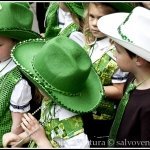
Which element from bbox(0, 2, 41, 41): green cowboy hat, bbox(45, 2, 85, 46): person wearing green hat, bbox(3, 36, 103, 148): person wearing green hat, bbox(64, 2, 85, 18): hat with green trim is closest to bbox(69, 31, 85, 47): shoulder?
bbox(45, 2, 85, 46): person wearing green hat

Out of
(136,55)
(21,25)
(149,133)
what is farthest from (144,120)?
(21,25)

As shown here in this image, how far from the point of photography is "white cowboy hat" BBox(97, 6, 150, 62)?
1857 mm

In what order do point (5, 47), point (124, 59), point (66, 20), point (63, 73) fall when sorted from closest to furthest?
point (63, 73) < point (124, 59) < point (5, 47) < point (66, 20)

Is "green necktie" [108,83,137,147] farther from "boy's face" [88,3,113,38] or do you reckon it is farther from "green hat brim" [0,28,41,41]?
"green hat brim" [0,28,41,41]

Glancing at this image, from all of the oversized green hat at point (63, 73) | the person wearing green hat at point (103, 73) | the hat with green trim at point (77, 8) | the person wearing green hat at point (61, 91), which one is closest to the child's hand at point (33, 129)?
the person wearing green hat at point (61, 91)

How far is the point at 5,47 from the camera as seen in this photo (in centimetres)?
230

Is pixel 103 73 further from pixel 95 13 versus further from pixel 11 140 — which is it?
pixel 11 140

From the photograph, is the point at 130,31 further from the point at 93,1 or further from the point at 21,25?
the point at 21,25

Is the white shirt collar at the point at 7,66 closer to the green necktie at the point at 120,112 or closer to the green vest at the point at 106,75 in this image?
the green vest at the point at 106,75

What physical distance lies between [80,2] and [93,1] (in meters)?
0.27

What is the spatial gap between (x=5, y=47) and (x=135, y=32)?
0.77m

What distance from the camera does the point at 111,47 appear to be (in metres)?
2.31

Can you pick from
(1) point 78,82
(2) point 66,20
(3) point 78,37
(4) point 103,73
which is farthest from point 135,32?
(2) point 66,20

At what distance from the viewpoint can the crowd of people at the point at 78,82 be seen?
1870 mm
